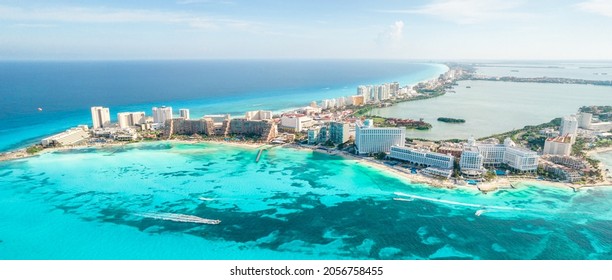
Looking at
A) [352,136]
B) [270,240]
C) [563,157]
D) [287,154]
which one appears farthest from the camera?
[352,136]

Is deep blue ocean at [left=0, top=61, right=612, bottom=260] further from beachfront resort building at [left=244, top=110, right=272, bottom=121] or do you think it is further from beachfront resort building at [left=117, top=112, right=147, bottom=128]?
beachfront resort building at [left=244, top=110, right=272, bottom=121]

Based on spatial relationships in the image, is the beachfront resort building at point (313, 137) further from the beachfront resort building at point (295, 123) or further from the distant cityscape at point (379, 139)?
the beachfront resort building at point (295, 123)

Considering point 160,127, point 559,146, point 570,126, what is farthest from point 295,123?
point 570,126

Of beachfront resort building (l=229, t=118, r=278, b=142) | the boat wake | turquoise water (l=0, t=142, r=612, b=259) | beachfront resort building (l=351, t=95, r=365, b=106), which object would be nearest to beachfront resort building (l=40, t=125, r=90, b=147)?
turquoise water (l=0, t=142, r=612, b=259)

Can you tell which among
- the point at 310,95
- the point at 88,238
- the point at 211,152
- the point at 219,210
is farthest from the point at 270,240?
the point at 310,95

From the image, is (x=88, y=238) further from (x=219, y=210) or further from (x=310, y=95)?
(x=310, y=95)
